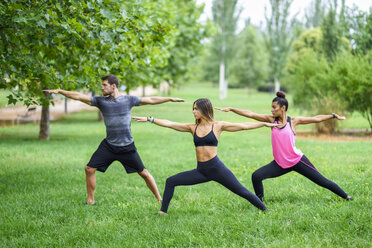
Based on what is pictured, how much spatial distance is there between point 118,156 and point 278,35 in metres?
53.8

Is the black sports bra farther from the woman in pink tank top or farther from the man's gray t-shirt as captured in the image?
the man's gray t-shirt

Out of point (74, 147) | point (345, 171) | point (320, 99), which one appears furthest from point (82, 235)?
point (320, 99)

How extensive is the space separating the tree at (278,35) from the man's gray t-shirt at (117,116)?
175 ft

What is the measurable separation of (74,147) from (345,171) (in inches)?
361

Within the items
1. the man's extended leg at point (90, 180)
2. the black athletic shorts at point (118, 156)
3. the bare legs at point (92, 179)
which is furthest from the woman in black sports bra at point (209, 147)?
the man's extended leg at point (90, 180)

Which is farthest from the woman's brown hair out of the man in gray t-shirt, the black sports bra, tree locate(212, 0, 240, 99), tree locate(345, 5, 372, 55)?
tree locate(212, 0, 240, 99)

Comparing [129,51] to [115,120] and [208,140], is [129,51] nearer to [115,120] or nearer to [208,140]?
[115,120]

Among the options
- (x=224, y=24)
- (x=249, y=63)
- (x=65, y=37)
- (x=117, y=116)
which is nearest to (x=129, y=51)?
(x=65, y=37)

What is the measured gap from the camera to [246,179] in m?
8.98

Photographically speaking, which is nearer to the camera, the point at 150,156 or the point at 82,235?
the point at 82,235

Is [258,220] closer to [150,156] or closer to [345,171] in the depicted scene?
[345,171]

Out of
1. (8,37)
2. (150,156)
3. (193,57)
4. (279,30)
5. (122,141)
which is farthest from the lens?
(279,30)

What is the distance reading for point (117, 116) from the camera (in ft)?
20.8

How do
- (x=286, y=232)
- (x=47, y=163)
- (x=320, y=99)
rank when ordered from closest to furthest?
(x=286, y=232) → (x=47, y=163) → (x=320, y=99)
